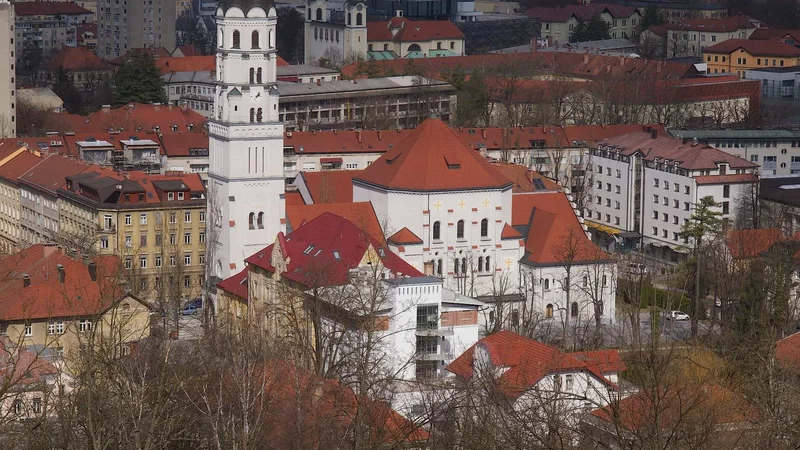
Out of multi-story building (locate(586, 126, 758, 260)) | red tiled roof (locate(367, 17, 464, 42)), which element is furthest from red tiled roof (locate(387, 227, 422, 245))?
red tiled roof (locate(367, 17, 464, 42))

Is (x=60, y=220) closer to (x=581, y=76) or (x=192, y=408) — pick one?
(x=192, y=408)

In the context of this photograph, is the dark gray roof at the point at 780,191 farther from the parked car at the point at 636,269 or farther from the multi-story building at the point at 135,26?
the multi-story building at the point at 135,26

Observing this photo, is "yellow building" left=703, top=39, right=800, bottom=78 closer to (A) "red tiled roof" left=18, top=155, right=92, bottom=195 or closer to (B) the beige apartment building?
(B) the beige apartment building

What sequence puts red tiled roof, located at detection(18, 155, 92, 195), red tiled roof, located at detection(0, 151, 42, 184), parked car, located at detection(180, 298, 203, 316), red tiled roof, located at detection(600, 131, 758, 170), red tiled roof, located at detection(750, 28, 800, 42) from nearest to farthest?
parked car, located at detection(180, 298, 203, 316) < red tiled roof, located at detection(18, 155, 92, 195) < red tiled roof, located at detection(600, 131, 758, 170) < red tiled roof, located at detection(0, 151, 42, 184) < red tiled roof, located at detection(750, 28, 800, 42)

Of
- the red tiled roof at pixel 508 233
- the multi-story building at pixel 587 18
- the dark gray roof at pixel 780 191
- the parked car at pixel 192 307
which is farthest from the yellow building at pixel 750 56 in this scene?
the parked car at pixel 192 307

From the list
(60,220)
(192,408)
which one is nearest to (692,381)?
(192,408)

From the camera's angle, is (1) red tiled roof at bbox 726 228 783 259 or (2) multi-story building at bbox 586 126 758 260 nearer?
(1) red tiled roof at bbox 726 228 783 259
